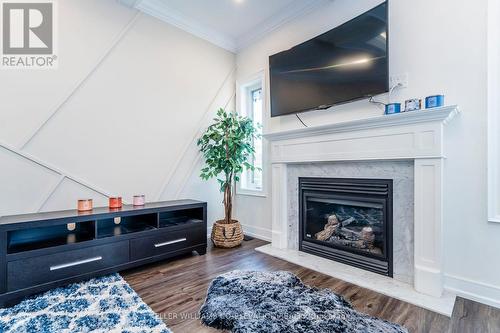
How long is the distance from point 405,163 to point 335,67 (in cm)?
109

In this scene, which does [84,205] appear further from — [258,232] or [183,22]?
[183,22]

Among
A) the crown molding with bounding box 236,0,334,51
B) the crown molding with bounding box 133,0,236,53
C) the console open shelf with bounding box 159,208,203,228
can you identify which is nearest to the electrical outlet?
the crown molding with bounding box 236,0,334,51

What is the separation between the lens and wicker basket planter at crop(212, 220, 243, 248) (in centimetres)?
287

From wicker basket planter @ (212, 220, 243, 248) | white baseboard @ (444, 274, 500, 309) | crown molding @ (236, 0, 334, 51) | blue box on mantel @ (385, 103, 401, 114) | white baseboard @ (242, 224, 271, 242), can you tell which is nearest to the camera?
white baseboard @ (444, 274, 500, 309)

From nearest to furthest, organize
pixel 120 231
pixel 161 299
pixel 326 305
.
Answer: pixel 326 305 < pixel 161 299 < pixel 120 231

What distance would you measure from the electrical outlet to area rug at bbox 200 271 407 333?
1.78 meters

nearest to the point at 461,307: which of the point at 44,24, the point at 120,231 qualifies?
the point at 120,231

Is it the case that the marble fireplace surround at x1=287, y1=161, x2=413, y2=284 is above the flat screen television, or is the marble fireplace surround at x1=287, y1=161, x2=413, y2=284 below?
below

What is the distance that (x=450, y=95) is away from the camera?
72.1 inches

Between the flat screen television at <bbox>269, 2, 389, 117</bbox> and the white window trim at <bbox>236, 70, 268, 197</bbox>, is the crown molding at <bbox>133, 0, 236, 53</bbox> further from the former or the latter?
the flat screen television at <bbox>269, 2, 389, 117</bbox>

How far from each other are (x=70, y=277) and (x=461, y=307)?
2.85 metres

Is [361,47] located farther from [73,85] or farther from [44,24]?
[44,24]

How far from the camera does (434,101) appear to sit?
1782 mm

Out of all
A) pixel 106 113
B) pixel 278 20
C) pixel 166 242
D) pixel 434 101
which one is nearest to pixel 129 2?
pixel 106 113
